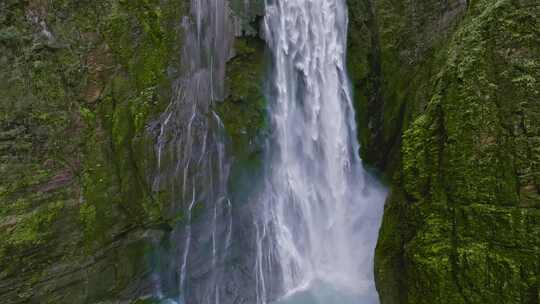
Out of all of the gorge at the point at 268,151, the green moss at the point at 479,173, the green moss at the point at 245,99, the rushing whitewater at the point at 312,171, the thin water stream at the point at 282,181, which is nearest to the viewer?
the green moss at the point at 479,173

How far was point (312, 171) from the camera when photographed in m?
8.50

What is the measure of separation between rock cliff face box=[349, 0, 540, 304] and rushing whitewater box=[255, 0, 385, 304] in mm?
2367

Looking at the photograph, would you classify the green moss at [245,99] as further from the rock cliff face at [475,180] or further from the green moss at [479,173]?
the green moss at [479,173]

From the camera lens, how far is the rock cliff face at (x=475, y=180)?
4398 millimetres

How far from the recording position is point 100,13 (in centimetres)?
658

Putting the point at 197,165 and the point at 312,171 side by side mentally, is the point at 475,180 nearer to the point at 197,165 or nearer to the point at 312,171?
the point at 312,171

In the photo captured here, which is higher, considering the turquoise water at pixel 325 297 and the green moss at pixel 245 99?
the green moss at pixel 245 99

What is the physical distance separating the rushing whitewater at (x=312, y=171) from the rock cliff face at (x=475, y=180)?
2.37 metres

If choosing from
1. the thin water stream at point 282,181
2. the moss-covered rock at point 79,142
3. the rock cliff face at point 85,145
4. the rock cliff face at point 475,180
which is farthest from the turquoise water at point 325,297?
the moss-covered rock at point 79,142

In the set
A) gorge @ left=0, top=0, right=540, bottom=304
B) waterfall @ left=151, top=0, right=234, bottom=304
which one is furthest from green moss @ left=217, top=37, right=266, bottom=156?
waterfall @ left=151, top=0, right=234, bottom=304

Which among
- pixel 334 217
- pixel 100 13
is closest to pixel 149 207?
pixel 100 13

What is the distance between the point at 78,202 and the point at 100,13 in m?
3.34

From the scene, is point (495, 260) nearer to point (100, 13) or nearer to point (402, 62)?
point (402, 62)

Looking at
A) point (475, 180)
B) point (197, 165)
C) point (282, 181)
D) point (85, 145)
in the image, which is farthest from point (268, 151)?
point (475, 180)
